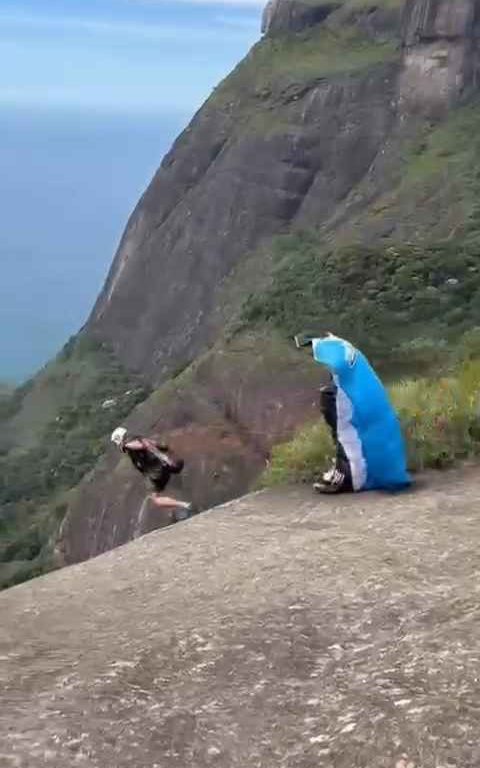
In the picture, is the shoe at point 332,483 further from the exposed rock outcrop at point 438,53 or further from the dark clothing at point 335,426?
the exposed rock outcrop at point 438,53

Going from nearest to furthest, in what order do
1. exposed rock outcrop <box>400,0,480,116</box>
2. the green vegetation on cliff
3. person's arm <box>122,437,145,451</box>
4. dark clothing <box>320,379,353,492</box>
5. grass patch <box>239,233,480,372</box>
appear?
dark clothing <box>320,379,353,492</box> < person's arm <box>122,437,145,451</box> < grass patch <box>239,233,480,372</box> < the green vegetation on cliff < exposed rock outcrop <box>400,0,480,116</box>

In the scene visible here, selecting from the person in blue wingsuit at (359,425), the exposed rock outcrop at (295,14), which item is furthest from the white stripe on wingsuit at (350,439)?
the exposed rock outcrop at (295,14)

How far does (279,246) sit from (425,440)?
1657 inches

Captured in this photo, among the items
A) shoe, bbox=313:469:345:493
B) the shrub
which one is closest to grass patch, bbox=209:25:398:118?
the shrub

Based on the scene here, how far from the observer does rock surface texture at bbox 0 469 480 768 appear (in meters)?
5.12

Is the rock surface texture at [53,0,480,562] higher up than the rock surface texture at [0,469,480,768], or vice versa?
the rock surface texture at [53,0,480,562]

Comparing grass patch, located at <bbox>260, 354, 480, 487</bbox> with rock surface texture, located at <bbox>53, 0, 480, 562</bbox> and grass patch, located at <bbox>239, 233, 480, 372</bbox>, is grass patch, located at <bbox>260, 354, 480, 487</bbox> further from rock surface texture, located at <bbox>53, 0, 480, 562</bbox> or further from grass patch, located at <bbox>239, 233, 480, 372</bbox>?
rock surface texture, located at <bbox>53, 0, 480, 562</bbox>

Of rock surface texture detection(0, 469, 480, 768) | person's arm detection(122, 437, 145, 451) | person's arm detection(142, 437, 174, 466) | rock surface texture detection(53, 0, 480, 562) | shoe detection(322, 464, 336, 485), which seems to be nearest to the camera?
rock surface texture detection(0, 469, 480, 768)

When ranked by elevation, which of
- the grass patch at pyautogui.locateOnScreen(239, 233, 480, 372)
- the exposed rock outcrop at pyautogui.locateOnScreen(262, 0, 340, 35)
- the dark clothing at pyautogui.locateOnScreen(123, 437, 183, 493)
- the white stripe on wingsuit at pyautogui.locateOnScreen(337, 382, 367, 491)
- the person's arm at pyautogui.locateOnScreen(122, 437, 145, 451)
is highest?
the exposed rock outcrop at pyautogui.locateOnScreen(262, 0, 340, 35)

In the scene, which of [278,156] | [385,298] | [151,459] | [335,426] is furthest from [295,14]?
[335,426]

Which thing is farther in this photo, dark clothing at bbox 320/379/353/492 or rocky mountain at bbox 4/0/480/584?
rocky mountain at bbox 4/0/480/584

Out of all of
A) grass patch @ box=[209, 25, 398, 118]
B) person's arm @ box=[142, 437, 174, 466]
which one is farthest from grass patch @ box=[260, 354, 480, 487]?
grass patch @ box=[209, 25, 398, 118]

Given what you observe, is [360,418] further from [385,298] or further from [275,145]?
[275,145]

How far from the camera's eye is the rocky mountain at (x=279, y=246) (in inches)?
866
